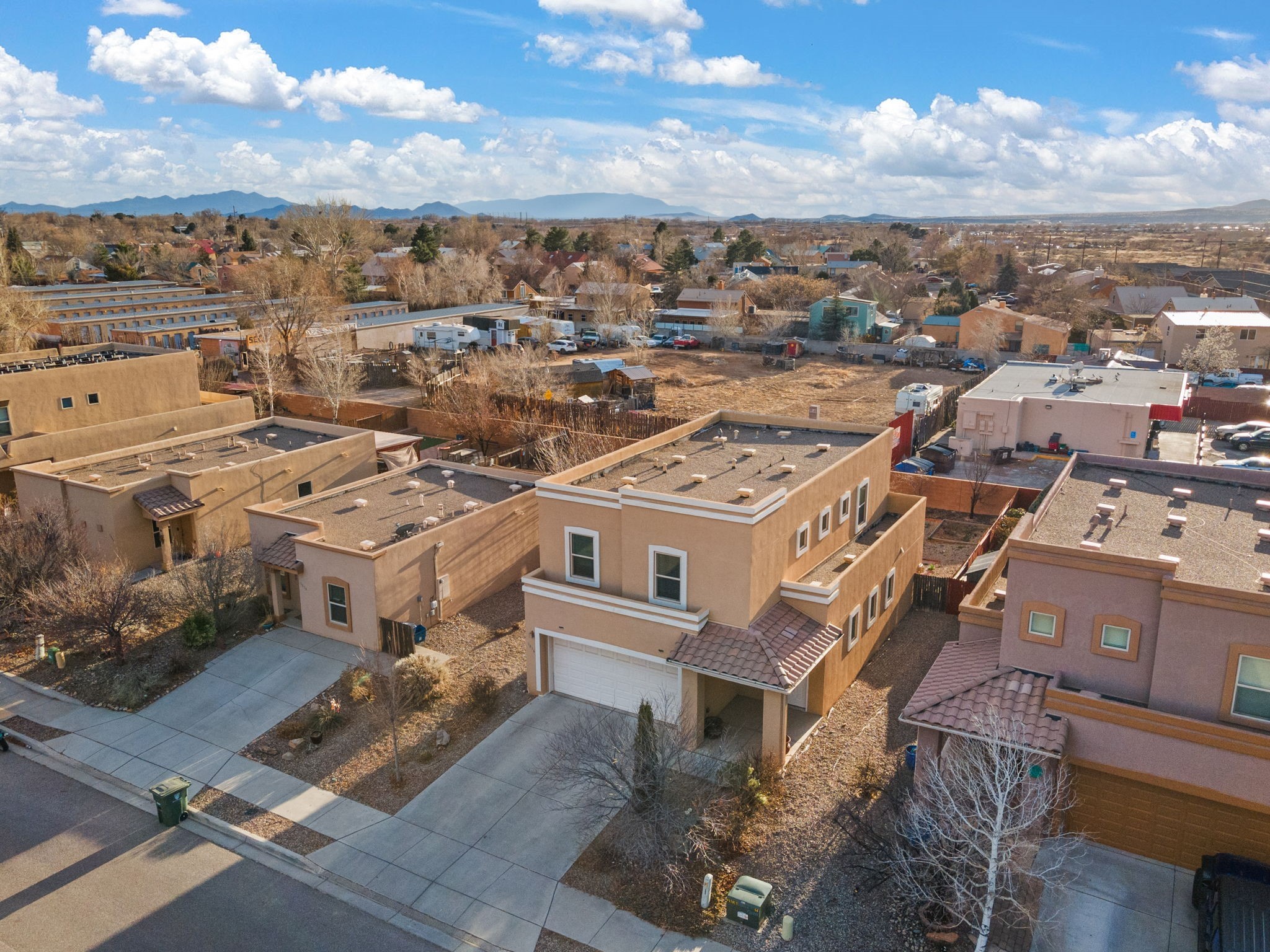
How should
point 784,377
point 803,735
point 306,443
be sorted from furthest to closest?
point 784,377, point 306,443, point 803,735

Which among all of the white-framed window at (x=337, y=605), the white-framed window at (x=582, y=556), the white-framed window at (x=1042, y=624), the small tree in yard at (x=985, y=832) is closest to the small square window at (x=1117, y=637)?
the white-framed window at (x=1042, y=624)

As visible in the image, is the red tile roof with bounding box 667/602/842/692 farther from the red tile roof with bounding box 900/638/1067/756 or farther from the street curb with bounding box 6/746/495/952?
the street curb with bounding box 6/746/495/952

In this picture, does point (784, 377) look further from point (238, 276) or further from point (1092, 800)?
point (1092, 800)

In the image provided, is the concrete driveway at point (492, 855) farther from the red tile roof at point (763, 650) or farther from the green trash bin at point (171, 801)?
the red tile roof at point (763, 650)

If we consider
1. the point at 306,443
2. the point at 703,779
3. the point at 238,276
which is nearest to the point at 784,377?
the point at 306,443

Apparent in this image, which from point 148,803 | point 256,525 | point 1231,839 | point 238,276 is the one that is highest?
point 238,276

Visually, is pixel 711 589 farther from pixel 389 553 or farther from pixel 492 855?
pixel 389 553
